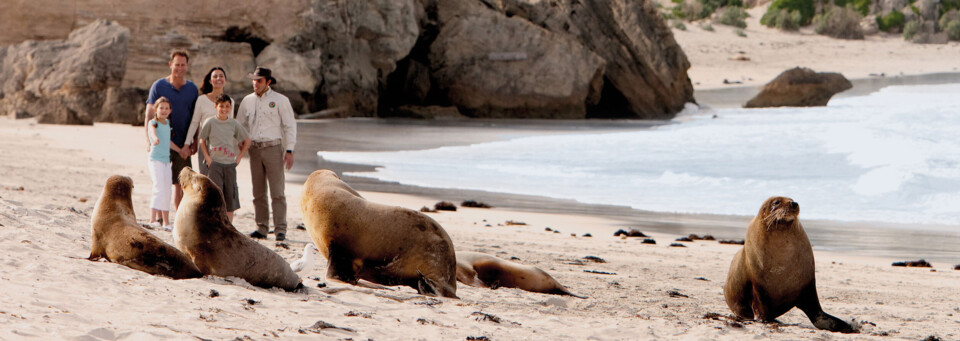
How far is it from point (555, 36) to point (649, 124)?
347 cm

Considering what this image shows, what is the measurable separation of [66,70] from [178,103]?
1522 cm

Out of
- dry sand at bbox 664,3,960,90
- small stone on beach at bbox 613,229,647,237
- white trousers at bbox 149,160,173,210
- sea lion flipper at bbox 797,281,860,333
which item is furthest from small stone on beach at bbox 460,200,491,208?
dry sand at bbox 664,3,960,90

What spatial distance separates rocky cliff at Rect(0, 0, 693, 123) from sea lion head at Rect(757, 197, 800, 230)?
17343 millimetres

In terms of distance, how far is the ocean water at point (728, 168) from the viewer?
13461 mm

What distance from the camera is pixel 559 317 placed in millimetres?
5926

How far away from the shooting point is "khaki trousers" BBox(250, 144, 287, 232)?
8648 mm

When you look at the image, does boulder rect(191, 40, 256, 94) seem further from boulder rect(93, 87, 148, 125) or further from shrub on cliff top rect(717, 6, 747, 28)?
shrub on cliff top rect(717, 6, 747, 28)

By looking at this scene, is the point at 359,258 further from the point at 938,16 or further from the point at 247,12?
the point at 938,16

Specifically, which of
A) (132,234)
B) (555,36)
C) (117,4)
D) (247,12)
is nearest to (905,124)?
(555,36)

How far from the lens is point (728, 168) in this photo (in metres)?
16.8

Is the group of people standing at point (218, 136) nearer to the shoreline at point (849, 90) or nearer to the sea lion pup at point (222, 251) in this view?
the sea lion pup at point (222, 251)

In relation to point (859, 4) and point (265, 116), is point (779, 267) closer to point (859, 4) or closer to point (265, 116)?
point (265, 116)

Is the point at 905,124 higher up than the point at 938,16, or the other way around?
the point at 938,16

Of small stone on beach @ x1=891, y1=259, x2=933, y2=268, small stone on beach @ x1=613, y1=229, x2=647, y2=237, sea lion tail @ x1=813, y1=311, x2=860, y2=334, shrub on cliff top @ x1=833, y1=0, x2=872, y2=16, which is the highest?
shrub on cliff top @ x1=833, y1=0, x2=872, y2=16
